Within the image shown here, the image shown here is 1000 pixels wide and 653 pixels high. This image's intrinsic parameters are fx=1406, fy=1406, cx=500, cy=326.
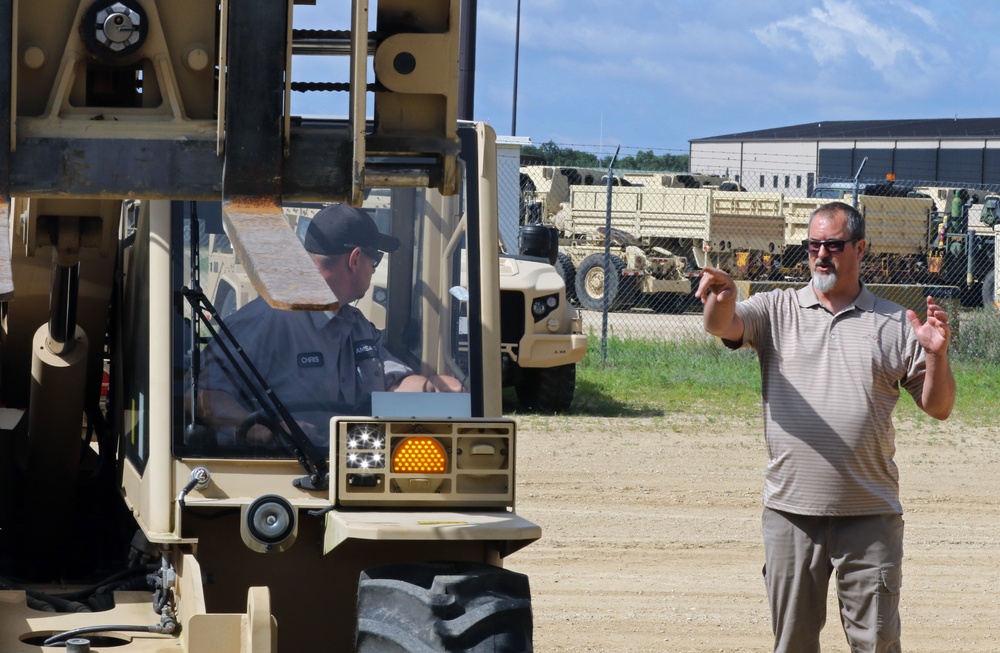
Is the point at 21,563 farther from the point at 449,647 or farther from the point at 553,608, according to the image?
the point at 553,608

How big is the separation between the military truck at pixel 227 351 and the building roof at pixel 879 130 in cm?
5576

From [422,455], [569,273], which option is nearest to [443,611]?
[422,455]

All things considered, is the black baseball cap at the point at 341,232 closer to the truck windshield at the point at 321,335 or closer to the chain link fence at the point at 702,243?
the truck windshield at the point at 321,335

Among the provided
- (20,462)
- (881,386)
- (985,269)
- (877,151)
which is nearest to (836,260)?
(881,386)

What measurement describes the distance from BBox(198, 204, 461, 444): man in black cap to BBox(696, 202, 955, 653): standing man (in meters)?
1.09

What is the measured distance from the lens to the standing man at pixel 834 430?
4617 mm

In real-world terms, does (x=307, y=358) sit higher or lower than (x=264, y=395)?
higher

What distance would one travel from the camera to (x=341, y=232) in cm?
443

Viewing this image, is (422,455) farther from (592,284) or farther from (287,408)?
(592,284)

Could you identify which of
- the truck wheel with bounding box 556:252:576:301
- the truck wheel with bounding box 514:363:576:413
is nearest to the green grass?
the truck wheel with bounding box 514:363:576:413

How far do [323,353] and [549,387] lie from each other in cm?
918

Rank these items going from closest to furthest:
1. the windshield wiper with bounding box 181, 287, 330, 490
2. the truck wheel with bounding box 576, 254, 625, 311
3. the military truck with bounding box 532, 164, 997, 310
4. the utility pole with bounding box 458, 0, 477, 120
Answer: the windshield wiper with bounding box 181, 287, 330, 490 < the utility pole with bounding box 458, 0, 477, 120 < the truck wheel with bounding box 576, 254, 625, 311 < the military truck with bounding box 532, 164, 997, 310

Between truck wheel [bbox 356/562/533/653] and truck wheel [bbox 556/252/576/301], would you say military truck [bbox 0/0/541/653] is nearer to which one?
truck wheel [bbox 356/562/533/653]

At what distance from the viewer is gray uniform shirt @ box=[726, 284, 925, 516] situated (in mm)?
4645
